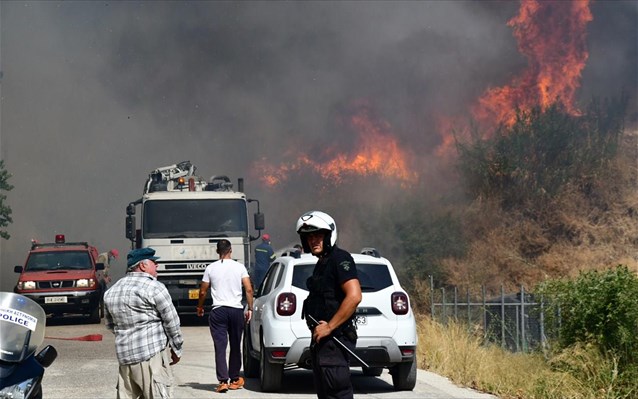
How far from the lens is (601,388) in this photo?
38.9 ft

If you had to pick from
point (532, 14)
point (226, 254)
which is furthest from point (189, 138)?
point (226, 254)

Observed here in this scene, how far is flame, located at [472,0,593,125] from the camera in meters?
41.7

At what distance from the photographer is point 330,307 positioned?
7.44 meters

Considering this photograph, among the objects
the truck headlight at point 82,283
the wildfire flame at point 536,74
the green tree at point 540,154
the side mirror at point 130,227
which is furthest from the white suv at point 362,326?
the wildfire flame at point 536,74

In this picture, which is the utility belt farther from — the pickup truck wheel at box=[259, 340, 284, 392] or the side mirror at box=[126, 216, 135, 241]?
the side mirror at box=[126, 216, 135, 241]

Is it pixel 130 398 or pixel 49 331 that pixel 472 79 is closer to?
pixel 49 331

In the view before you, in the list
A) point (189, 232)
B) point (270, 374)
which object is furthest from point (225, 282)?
point (189, 232)

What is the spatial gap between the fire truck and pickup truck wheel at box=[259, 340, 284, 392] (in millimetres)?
10626

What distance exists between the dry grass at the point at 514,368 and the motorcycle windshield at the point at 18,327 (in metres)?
6.13

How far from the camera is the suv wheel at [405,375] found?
12734 mm

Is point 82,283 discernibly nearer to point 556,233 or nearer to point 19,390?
point 556,233

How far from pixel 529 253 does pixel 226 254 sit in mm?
23258

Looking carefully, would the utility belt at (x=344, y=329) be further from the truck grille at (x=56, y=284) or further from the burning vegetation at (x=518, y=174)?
the burning vegetation at (x=518, y=174)

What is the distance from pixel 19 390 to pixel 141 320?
188 centimetres
